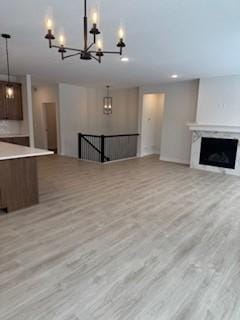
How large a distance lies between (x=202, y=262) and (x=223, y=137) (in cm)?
483

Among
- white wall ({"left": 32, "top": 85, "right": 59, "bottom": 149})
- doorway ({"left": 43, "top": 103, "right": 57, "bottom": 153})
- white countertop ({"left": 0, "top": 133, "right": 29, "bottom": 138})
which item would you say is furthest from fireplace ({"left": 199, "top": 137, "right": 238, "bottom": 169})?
doorway ({"left": 43, "top": 103, "right": 57, "bottom": 153})

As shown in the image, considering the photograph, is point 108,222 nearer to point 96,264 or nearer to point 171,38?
point 96,264

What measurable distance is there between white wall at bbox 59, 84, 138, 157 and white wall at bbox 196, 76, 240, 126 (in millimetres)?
3222

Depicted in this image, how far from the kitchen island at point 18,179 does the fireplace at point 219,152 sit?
4.90 meters

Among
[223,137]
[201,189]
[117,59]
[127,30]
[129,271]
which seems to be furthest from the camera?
[223,137]

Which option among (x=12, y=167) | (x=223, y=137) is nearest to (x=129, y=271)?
(x=12, y=167)

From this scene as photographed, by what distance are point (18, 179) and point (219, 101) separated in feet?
18.7

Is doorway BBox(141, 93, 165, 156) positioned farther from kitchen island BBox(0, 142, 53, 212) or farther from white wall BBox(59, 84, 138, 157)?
kitchen island BBox(0, 142, 53, 212)

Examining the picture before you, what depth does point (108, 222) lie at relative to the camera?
10.9 ft

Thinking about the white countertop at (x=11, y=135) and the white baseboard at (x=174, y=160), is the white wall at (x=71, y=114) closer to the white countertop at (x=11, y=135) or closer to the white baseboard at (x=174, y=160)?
the white countertop at (x=11, y=135)

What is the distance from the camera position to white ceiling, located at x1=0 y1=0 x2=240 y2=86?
2432 millimetres

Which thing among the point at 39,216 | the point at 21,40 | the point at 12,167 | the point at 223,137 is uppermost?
the point at 21,40

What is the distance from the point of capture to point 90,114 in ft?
33.2

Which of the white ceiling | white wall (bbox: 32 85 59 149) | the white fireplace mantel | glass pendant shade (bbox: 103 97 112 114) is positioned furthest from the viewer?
glass pendant shade (bbox: 103 97 112 114)
